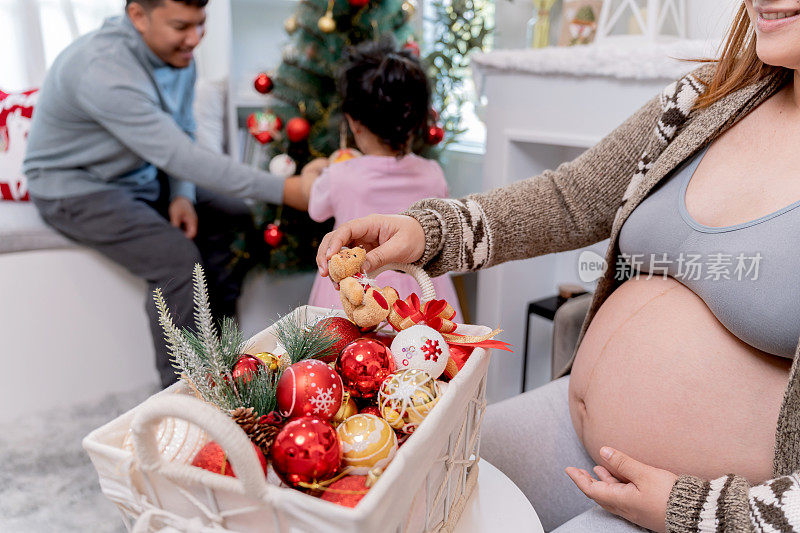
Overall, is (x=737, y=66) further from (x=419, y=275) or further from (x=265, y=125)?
(x=265, y=125)

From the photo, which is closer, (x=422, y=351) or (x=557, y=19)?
(x=422, y=351)

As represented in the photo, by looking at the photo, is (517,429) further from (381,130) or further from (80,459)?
(80,459)

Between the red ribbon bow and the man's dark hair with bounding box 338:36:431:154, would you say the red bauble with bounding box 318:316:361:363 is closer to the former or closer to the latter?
the red ribbon bow

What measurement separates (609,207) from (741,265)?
26 centimetres

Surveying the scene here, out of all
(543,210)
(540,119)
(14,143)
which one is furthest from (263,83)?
(543,210)

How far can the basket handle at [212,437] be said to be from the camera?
37cm

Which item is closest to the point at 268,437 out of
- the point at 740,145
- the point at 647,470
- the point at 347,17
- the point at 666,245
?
the point at 647,470

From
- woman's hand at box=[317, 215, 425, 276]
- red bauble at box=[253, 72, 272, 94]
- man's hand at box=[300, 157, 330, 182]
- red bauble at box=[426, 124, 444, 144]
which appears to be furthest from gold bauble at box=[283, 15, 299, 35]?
woman's hand at box=[317, 215, 425, 276]

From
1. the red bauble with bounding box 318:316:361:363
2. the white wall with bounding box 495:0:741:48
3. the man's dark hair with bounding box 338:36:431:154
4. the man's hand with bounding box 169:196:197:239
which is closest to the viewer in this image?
the red bauble with bounding box 318:316:361:363

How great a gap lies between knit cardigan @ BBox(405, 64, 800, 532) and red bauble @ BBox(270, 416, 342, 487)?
1.19ft

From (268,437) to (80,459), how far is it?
1.31 m

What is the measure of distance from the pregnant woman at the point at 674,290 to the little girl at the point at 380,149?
0.62 metres

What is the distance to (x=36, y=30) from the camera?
7.96ft

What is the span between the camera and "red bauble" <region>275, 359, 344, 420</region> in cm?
50
